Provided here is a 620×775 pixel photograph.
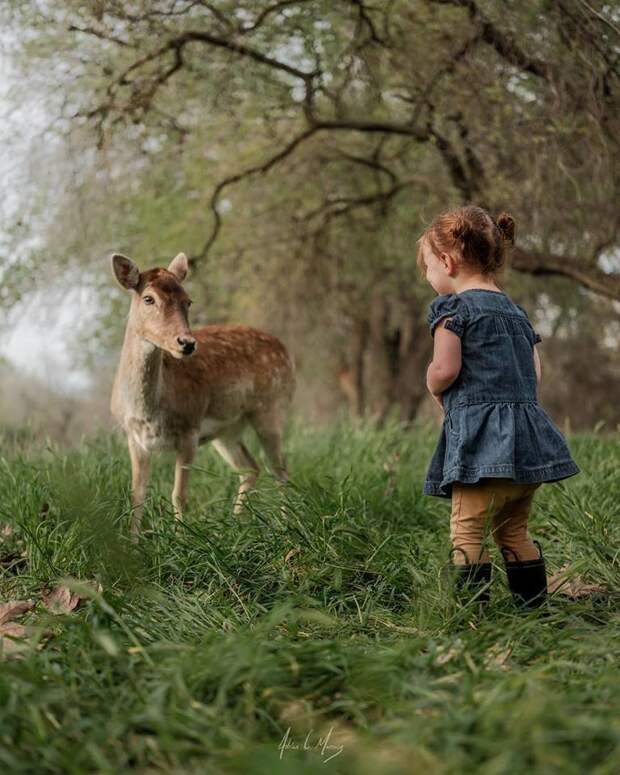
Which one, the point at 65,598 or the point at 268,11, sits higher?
the point at 268,11

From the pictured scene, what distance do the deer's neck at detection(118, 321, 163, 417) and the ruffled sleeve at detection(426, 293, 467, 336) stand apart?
2339mm

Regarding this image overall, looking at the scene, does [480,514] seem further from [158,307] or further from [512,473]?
[158,307]

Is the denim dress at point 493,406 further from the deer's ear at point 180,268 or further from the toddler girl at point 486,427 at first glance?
the deer's ear at point 180,268

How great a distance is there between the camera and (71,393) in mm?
25047

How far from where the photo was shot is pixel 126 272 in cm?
566

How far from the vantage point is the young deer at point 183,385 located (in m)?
5.59

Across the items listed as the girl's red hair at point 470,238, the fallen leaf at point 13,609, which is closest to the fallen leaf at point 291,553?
the fallen leaf at point 13,609

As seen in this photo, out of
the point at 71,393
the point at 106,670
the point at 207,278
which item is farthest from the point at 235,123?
the point at 71,393

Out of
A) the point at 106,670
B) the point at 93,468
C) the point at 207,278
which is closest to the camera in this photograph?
the point at 106,670

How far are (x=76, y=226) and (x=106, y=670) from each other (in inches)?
273

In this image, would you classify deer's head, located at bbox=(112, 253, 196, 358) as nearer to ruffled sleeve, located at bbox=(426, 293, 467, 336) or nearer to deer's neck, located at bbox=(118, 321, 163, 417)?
deer's neck, located at bbox=(118, 321, 163, 417)

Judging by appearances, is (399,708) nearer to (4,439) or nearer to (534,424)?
(534,424)

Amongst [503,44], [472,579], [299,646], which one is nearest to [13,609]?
[299,646]

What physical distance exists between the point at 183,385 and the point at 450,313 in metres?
2.71
